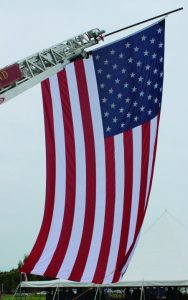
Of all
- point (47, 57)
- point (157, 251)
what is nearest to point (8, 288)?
point (157, 251)

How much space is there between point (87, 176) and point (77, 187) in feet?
0.75

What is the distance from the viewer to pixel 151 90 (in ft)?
27.1

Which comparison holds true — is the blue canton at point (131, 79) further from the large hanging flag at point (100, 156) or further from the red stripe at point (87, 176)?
the red stripe at point (87, 176)

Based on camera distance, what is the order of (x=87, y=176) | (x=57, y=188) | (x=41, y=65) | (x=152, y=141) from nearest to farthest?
(x=57, y=188) → (x=87, y=176) → (x=152, y=141) → (x=41, y=65)

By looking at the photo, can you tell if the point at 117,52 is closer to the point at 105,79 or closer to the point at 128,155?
the point at 105,79

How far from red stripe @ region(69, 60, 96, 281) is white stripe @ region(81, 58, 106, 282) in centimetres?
5

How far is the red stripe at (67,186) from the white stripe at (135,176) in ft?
2.89

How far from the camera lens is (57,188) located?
26.0ft

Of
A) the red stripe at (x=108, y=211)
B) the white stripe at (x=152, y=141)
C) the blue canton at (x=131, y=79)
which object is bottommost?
the red stripe at (x=108, y=211)

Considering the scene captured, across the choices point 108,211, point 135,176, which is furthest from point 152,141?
point 108,211

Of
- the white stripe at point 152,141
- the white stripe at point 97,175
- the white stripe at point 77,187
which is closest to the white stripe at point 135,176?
the white stripe at point 152,141

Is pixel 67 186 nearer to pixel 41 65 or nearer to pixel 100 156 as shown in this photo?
pixel 100 156

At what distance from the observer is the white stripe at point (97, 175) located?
7.91 metres

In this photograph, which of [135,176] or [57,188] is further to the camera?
[135,176]
